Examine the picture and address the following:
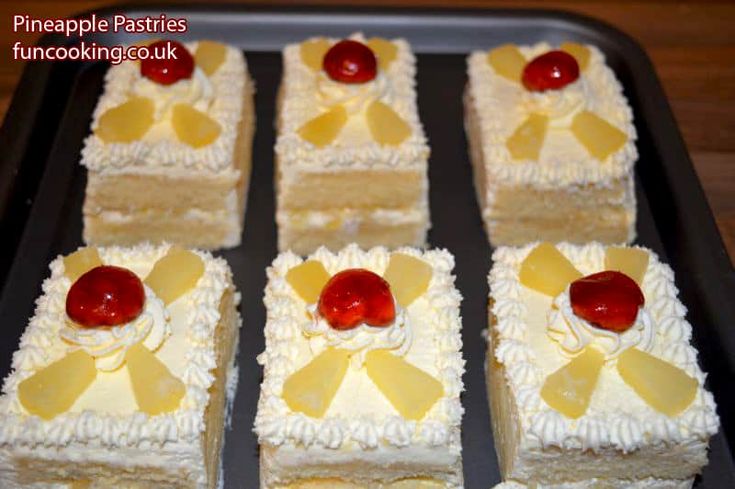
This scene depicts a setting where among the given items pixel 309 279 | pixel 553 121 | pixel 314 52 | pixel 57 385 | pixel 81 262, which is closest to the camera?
pixel 57 385

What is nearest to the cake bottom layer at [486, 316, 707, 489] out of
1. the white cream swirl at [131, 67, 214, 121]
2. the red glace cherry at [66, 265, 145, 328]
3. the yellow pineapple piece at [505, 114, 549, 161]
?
the yellow pineapple piece at [505, 114, 549, 161]

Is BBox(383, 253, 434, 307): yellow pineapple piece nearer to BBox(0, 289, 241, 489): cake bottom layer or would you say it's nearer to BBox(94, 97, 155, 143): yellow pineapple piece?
BBox(0, 289, 241, 489): cake bottom layer

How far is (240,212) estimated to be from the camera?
16.1 ft

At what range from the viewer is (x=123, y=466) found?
3.66 metres

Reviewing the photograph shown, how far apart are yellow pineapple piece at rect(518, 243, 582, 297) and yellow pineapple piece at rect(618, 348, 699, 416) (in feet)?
1.39

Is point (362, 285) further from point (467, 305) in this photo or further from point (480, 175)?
point (480, 175)

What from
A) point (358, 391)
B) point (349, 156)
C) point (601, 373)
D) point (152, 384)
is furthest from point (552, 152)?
point (152, 384)

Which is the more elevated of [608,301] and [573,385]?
[608,301]

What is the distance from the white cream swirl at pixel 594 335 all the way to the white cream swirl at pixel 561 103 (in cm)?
128

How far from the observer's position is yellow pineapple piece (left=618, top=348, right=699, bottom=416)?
3611mm

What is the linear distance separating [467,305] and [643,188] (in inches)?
47.0

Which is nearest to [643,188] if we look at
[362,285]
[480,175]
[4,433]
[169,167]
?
[480,175]

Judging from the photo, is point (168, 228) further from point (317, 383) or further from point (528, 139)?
point (528, 139)

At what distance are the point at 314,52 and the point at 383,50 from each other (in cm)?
37
